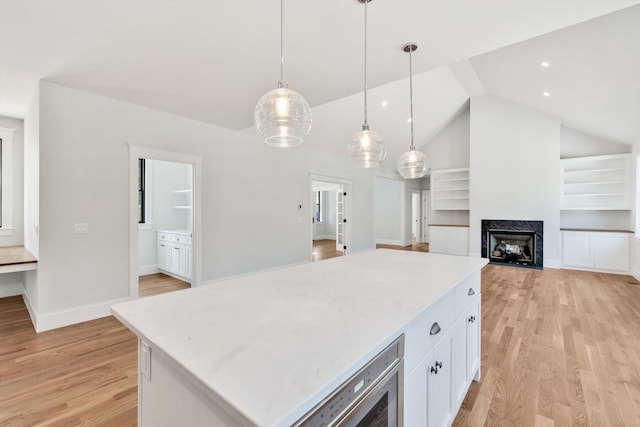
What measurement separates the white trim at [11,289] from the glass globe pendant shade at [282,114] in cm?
488

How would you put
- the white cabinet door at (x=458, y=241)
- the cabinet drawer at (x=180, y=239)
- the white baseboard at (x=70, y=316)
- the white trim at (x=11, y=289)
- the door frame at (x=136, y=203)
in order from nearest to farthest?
the white baseboard at (x=70, y=316) → the door frame at (x=136, y=203) → the white trim at (x=11, y=289) → the cabinet drawer at (x=180, y=239) → the white cabinet door at (x=458, y=241)

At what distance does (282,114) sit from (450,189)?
750cm

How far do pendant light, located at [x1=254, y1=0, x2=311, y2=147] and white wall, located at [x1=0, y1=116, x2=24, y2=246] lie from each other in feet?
15.4

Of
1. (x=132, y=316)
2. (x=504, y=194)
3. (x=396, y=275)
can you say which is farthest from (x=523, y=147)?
(x=132, y=316)

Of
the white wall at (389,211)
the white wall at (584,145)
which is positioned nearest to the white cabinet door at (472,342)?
the white wall at (584,145)

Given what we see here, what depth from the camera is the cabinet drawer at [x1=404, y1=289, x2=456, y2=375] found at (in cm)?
113

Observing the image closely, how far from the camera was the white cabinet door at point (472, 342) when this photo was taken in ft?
6.34

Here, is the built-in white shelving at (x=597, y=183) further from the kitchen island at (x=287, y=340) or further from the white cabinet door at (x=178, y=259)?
the white cabinet door at (x=178, y=259)

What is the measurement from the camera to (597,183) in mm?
6020

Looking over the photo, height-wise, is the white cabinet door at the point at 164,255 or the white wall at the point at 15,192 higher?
the white wall at the point at 15,192

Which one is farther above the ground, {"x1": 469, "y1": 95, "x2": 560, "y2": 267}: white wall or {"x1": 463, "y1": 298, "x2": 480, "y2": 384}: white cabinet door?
{"x1": 469, "y1": 95, "x2": 560, "y2": 267}: white wall

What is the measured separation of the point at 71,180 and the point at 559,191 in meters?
8.40

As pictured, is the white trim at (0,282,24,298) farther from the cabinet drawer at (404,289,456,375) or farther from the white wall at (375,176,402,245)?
the white wall at (375,176,402,245)

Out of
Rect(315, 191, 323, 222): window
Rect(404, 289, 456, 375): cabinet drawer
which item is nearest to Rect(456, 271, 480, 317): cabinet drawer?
Rect(404, 289, 456, 375): cabinet drawer
